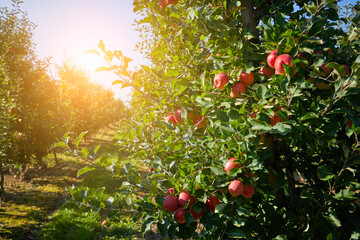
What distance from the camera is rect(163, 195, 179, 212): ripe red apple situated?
4.89 feet

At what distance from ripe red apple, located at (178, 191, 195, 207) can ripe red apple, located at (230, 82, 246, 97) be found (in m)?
0.84

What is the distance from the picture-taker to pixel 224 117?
1.57 metres

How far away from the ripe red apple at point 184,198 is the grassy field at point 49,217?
298cm

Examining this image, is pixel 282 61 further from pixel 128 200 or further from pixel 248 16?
pixel 128 200

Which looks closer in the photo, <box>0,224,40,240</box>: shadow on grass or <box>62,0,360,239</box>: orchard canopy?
<box>62,0,360,239</box>: orchard canopy

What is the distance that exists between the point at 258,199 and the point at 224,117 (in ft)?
2.37

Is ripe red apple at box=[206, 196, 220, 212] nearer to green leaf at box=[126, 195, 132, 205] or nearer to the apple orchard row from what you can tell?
the apple orchard row

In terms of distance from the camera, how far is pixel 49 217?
229 inches

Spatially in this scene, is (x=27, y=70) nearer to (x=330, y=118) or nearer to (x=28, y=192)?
(x=28, y=192)

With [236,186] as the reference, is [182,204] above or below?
below

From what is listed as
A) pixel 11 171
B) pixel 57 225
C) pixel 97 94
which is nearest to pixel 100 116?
pixel 97 94

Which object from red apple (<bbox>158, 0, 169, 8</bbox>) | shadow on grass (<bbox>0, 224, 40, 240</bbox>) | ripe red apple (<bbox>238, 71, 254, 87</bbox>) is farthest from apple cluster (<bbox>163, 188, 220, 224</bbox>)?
shadow on grass (<bbox>0, 224, 40, 240</bbox>)

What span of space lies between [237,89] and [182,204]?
962 mm

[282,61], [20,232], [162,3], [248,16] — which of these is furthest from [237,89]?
[20,232]
